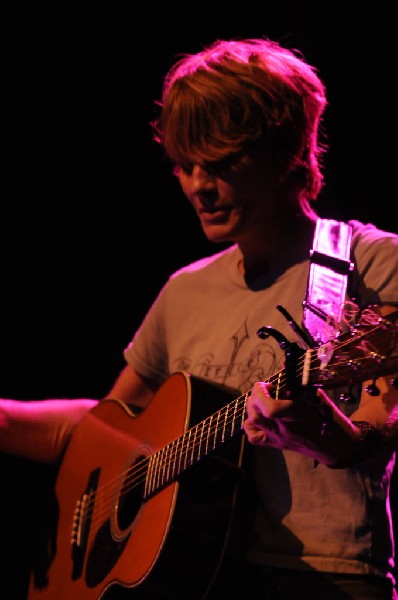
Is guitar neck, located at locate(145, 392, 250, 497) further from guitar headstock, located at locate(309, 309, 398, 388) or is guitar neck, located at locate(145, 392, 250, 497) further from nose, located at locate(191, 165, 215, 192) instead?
nose, located at locate(191, 165, 215, 192)

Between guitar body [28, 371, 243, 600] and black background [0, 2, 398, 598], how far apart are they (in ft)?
3.62

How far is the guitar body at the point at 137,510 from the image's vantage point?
79.3 inches

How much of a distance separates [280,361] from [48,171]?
239cm

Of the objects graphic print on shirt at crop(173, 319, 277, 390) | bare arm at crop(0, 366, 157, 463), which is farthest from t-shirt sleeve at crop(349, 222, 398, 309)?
bare arm at crop(0, 366, 157, 463)

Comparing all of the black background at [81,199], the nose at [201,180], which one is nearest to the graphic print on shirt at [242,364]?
the nose at [201,180]

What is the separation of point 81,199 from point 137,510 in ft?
7.46

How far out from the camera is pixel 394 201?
3.30 meters

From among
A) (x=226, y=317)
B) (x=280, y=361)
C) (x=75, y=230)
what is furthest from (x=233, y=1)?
(x=280, y=361)

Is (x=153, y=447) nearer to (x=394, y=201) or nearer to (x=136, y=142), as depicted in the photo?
(x=394, y=201)

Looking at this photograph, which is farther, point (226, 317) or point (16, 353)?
Result: point (16, 353)

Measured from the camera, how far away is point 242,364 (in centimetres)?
226

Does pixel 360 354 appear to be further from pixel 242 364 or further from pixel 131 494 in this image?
pixel 131 494

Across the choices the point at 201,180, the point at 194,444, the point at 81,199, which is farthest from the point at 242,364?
the point at 81,199

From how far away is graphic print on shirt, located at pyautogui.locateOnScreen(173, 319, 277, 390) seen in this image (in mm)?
2186
